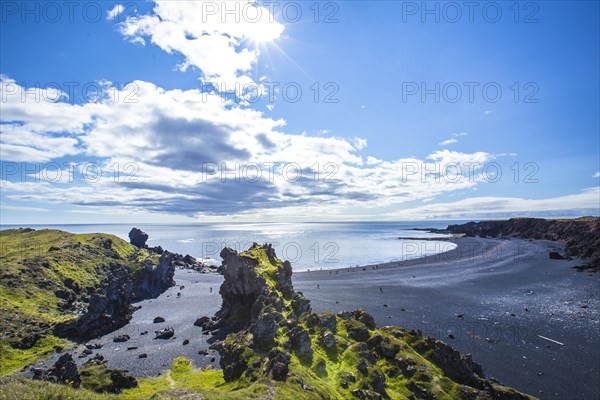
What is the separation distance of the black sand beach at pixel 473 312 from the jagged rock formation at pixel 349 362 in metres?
14.0

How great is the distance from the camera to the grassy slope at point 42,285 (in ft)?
186

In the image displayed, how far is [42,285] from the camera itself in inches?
3142

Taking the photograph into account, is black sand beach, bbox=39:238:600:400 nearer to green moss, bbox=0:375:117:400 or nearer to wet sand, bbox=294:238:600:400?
wet sand, bbox=294:238:600:400

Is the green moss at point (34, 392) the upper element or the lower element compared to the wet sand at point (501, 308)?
upper

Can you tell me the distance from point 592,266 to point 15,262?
611ft

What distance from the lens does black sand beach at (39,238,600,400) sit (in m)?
47.5

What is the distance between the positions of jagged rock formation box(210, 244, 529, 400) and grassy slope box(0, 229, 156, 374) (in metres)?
39.3

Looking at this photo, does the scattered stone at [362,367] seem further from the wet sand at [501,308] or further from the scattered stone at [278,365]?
the wet sand at [501,308]

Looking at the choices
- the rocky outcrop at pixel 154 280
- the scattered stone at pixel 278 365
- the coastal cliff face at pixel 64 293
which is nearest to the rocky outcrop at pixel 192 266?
the rocky outcrop at pixel 154 280

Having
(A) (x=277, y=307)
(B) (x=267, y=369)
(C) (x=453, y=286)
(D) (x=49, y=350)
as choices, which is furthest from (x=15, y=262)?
(C) (x=453, y=286)

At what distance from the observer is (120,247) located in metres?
139

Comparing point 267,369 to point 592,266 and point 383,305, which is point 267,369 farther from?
point 592,266

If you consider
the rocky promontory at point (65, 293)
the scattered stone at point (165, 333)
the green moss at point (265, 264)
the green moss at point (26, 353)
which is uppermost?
the green moss at point (265, 264)

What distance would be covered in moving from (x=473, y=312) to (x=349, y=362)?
170 ft
